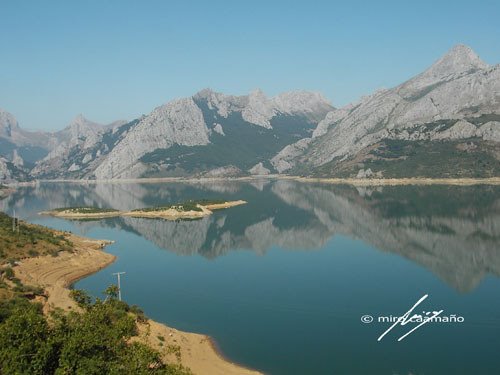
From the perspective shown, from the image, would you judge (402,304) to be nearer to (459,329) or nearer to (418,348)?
(459,329)

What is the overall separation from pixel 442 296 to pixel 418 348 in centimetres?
2740

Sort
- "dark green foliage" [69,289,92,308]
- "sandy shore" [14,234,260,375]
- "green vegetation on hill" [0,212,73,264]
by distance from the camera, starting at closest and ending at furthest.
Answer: "sandy shore" [14,234,260,375], "dark green foliage" [69,289,92,308], "green vegetation on hill" [0,212,73,264]

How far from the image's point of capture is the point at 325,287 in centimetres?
9775

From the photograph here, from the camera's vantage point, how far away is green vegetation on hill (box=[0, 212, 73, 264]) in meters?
108

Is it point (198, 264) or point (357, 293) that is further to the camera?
point (198, 264)

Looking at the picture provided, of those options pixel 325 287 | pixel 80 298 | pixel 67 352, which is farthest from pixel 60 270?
pixel 67 352

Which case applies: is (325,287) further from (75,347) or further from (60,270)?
(75,347)

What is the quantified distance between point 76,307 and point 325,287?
4567 centimetres

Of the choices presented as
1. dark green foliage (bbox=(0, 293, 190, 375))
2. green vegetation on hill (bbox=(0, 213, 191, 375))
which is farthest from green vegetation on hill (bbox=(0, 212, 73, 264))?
dark green foliage (bbox=(0, 293, 190, 375))

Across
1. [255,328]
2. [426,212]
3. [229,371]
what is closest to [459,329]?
[255,328]

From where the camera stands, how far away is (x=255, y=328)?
248ft

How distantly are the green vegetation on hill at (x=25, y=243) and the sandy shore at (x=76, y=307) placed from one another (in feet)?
7.75

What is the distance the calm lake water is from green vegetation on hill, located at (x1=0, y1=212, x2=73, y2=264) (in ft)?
44.1
